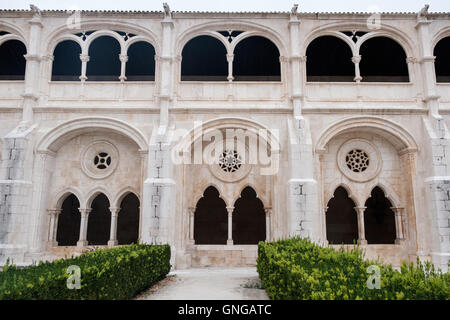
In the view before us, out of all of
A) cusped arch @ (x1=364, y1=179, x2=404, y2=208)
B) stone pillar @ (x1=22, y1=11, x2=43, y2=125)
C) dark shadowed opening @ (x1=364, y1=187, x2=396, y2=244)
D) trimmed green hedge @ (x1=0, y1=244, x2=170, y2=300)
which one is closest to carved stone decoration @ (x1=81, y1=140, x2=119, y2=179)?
stone pillar @ (x1=22, y1=11, x2=43, y2=125)

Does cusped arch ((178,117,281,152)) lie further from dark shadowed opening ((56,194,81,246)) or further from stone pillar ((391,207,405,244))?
dark shadowed opening ((56,194,81,246))

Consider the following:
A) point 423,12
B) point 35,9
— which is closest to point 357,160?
point 423,12

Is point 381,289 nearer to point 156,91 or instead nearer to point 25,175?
point 156,91

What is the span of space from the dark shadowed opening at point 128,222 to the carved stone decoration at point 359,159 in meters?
10.4

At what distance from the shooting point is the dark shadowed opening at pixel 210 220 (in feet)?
55.2

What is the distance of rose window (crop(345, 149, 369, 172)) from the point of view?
1274cm

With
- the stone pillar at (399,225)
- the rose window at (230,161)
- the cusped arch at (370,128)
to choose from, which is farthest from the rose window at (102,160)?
the stone pillar at (399,225)

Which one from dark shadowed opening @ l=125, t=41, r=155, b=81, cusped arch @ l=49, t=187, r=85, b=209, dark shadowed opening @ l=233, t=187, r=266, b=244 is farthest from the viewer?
dark shadowed opening @ l=233, t=187, r=266, b=244

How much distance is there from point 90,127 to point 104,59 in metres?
5.15

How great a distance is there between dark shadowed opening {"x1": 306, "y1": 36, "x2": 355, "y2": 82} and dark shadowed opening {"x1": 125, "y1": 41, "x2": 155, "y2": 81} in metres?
7.50

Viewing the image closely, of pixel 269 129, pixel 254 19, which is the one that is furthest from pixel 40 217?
pixel 254 19

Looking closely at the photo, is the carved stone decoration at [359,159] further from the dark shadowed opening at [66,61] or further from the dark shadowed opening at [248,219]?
the dark shadowed opening at [66,61]

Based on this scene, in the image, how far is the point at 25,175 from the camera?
11.7 meters
